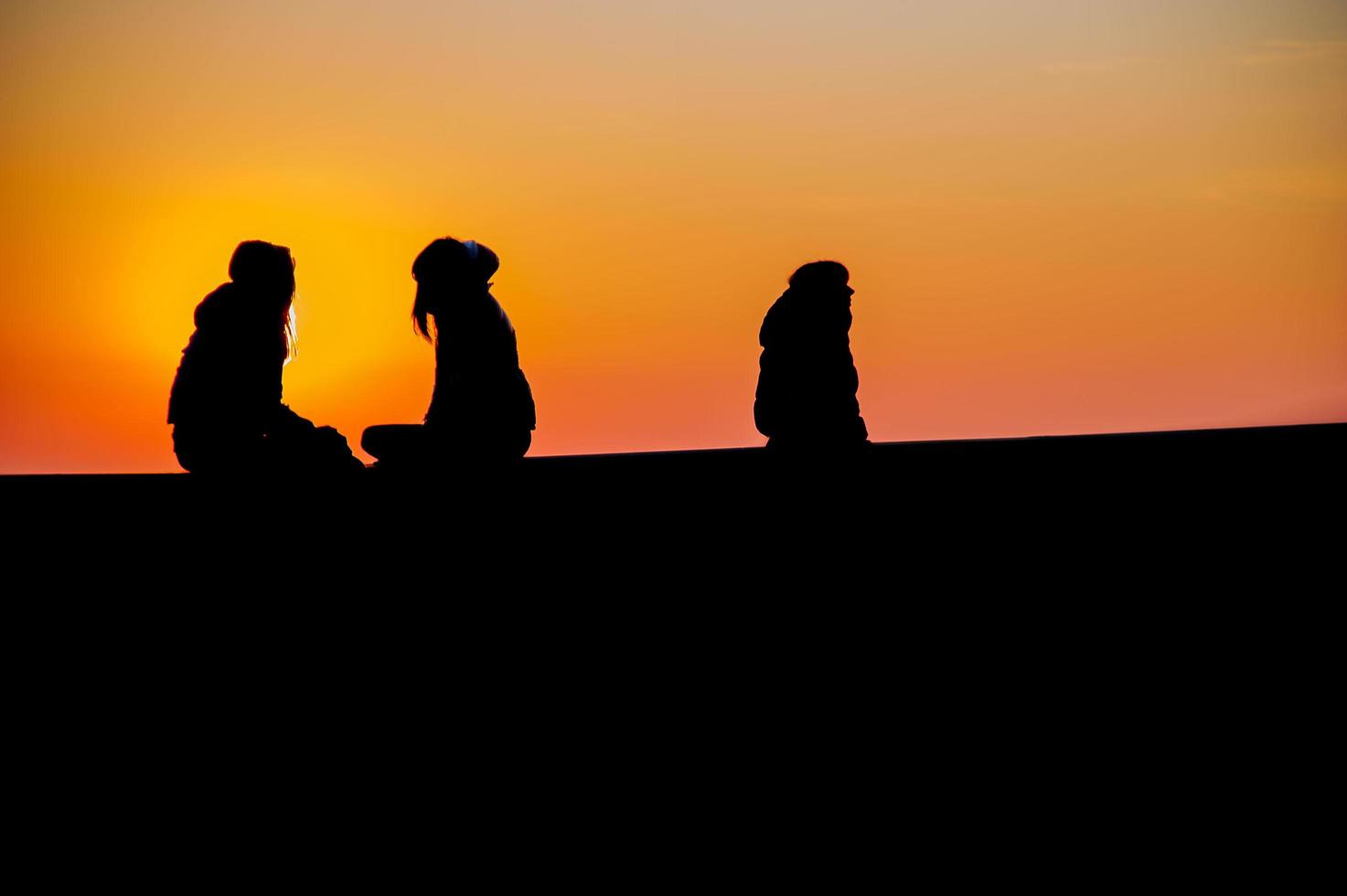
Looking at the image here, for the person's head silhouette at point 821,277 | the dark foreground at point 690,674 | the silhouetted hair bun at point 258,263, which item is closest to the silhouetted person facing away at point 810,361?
the person's head silhouette at point 821,277

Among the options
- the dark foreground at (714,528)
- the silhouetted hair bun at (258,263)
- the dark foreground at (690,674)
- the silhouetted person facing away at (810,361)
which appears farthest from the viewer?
the silhouetted person facing away at (810,361)

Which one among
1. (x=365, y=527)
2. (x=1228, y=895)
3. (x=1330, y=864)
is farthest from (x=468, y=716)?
(x=1330, y=864)

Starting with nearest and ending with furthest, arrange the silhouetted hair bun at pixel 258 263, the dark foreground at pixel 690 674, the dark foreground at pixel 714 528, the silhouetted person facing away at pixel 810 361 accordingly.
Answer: the dark foreground at pixel 690 674 → the dark foreground at pixel 714 528 → the silhouetted hair bun at pixel 258 263 → the silhouetted person facing away at pixel 810 361

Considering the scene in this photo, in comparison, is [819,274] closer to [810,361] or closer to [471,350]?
[810,361]

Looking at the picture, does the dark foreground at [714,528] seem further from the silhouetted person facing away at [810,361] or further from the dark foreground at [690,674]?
the silhouetted person facing away at [810,361]

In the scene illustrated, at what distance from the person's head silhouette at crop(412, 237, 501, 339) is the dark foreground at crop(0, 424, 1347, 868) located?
3.34 feet

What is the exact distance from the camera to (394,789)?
4258 millimetres

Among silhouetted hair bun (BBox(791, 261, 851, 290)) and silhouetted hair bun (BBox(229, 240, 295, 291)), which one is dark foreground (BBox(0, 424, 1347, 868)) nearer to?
silhouetted hair bun (BBox(229, 240, 295, 291))

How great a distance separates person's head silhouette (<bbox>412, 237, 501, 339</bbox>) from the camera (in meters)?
5.41

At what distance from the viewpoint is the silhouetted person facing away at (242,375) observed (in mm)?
5340

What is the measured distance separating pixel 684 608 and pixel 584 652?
0.34 meters

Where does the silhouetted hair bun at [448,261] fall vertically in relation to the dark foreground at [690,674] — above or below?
above

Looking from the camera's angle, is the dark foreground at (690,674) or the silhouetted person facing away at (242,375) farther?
the silhouetted person facing away at (242,375)

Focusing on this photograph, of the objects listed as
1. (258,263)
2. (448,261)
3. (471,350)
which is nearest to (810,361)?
(471,350)
